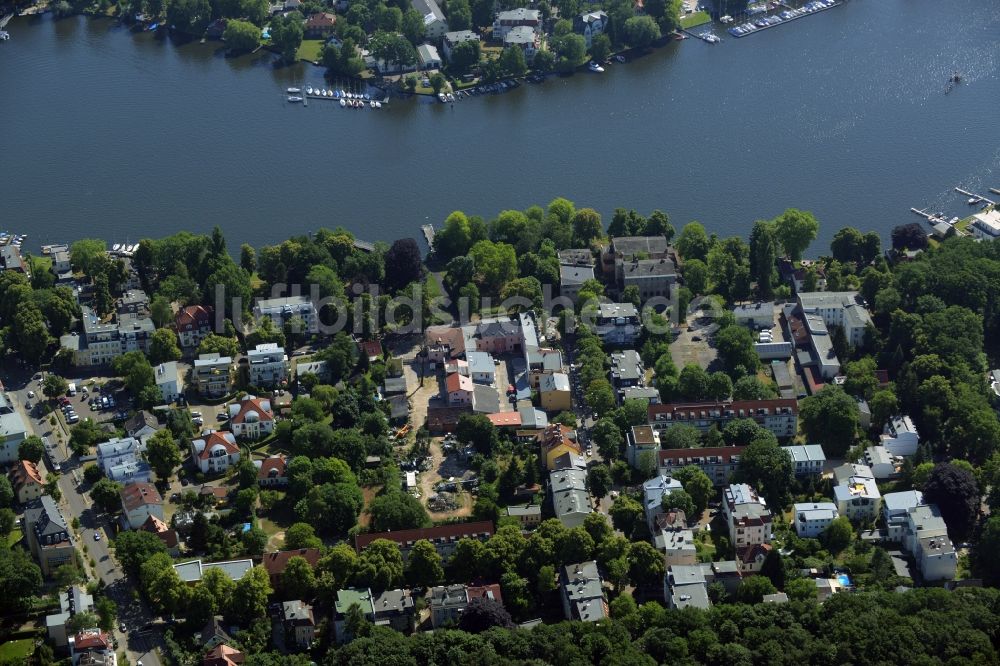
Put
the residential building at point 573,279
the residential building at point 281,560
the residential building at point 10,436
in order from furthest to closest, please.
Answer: the residential building at point 573,279
the residential building at point 10,436
the residential building at point 281,560

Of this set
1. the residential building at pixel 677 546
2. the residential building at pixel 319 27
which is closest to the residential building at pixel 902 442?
the residential building at pixel 677 546

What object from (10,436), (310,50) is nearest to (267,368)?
(10,436)

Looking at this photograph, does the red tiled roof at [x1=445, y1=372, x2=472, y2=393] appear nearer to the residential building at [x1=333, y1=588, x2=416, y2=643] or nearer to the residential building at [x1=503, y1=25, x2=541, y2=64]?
the residential building at [x1=333, y1=588, x2=416, y2=643]

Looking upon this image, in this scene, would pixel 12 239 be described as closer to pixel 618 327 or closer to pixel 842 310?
pixel 618 327

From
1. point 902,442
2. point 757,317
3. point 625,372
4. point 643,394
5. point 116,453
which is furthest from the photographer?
point 757,317

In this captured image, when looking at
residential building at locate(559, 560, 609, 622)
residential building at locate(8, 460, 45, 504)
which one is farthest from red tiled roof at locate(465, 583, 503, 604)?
residential building at locate(8, 460, 45, 504)

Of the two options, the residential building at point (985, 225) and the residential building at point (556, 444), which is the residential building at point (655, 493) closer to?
the residential building at point (556, 444)

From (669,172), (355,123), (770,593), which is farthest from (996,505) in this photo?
(355,123)
